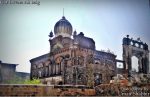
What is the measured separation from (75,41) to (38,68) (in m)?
1.05

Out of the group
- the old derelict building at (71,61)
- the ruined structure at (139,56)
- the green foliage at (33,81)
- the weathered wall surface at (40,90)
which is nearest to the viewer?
the weathered wall surface at (40,90)

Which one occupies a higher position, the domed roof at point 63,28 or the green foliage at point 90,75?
the domed roof at point 63,28

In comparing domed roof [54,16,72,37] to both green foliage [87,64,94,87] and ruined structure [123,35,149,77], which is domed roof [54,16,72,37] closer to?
green foliage [87,64,94,87]

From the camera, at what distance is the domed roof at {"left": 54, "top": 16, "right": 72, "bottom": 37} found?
7001 mm

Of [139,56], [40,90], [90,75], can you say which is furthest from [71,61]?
[139,56]

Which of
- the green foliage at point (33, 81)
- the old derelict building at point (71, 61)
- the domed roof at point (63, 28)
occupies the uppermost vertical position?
the domed roof at point (63, 28)

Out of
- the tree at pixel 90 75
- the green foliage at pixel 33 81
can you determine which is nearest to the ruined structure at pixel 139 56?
the tree at pixel 90 75

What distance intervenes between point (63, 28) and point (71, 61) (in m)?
0.77

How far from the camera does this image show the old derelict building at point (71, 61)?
6965 millimetres

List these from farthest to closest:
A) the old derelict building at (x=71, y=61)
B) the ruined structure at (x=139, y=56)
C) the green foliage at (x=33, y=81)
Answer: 1. the ruined structure at (x=139, y=56)
2. the old derelict building at (x=71, y=61)
3. the green foliage at (x=33, y=81)

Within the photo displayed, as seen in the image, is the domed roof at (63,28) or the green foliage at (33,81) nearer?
the green foliage at (33,81)

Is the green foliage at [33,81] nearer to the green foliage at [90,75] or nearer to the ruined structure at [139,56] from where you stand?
the green foliage at [90,75]

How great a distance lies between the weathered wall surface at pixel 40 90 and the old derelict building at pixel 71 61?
0.54ft

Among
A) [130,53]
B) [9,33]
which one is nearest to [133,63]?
[130,53]
